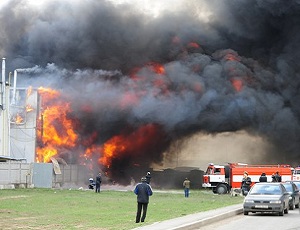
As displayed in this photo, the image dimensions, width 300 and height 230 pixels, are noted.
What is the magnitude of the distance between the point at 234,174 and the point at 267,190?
867 inches

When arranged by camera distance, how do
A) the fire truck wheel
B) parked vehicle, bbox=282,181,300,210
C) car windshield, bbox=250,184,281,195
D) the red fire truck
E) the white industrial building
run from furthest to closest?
the white industrial building
the fire truck wheel
the red fire truck
parked vehicle, bbox=282,181,300,210
car windshield, bbox=250,184,281,195

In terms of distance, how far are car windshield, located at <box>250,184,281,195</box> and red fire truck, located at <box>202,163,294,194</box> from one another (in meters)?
21.1

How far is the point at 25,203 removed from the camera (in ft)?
98.1

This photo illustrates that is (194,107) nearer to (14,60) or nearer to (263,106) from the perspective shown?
(263,106)

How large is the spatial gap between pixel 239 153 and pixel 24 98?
27.5 meters

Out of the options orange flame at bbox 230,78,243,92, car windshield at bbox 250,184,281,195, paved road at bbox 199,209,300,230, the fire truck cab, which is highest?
orange flame at bbox 230,78,243,92

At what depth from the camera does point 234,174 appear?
47.0 m

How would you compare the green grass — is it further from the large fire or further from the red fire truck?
the large fire

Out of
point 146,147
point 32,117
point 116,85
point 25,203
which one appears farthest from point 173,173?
point 25,203

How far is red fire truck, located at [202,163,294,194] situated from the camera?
46.8 metres

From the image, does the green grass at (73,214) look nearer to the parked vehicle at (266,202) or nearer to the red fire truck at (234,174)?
the parked vehicle at (266,202)

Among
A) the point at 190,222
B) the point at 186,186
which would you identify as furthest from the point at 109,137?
the point at 190,222

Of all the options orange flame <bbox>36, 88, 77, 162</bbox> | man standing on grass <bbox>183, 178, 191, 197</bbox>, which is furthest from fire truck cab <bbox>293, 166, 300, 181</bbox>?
orange flame <bbox>36, 88, 77, 162</bbox>

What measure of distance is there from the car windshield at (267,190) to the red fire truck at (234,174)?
21056 mm
